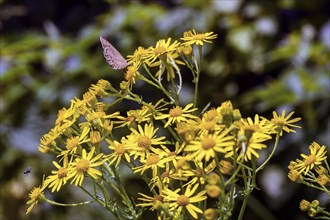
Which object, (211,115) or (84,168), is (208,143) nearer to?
(211,115)

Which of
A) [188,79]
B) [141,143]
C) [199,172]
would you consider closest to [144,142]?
[141,143]

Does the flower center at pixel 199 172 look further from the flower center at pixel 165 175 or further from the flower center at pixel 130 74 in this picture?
the flower center at pixel 130 74

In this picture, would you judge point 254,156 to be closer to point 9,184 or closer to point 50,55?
point 50,55

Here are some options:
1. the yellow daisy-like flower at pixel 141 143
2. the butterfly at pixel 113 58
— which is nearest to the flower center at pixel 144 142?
the yellow daisy-like flower at pixel 141 143

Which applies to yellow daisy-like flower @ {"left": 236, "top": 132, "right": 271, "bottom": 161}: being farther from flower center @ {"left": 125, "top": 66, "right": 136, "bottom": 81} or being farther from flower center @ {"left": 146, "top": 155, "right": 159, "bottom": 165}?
flower center @ {"left": 125, "top": 66, "right": 136, "bottom": 81}

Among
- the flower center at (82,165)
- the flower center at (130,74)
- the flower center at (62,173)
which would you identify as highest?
Answer: the flower center at (130,74)

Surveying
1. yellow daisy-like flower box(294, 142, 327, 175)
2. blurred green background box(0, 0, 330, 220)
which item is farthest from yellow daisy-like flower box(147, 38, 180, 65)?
blurred green background box(0, 0, 330, 220)
